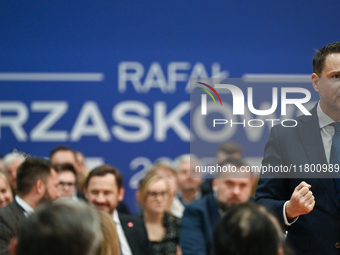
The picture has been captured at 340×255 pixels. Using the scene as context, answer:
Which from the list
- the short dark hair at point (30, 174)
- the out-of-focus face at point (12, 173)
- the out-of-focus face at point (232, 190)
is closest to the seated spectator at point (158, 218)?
→ the out-of-focus face at point (232, 190)

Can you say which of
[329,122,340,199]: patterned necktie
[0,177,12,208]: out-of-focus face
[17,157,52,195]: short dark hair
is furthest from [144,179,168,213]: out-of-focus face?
[329,122,340,199]: patterned necktie

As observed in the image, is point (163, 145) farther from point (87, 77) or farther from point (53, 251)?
point (53, 251)

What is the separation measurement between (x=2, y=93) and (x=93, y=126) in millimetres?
1127

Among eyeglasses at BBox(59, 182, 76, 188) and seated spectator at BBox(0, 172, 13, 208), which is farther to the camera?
eyeglasses at BBox(59, 182, 76, 188)

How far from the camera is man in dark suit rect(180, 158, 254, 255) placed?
275cm

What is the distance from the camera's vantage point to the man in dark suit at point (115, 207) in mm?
2805

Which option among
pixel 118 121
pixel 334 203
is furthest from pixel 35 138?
pixel 334 203

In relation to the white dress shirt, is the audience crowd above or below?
above

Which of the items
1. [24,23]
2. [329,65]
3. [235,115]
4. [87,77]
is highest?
[24,23]

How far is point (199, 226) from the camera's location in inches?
110

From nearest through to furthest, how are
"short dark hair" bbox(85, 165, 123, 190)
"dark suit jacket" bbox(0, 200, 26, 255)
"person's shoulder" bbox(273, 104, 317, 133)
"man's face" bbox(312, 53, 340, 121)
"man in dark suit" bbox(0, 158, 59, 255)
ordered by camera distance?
"man's face" bbox(312, 53, 340, 121)
"person's shoulder" bbox(273, 104, 317, 133)
"dark suit jacket" bbox(0, 200, 26, 255)
"man in dark suit" bbox(0, 158, 59, 255)
"short dark hair" bbox(85, 165, 123, 190)

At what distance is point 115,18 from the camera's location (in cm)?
483

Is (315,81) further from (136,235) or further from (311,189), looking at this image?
(136,235)

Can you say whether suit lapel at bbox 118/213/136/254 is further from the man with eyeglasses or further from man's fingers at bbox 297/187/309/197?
man's fingers at bbox 297/187/309/197
